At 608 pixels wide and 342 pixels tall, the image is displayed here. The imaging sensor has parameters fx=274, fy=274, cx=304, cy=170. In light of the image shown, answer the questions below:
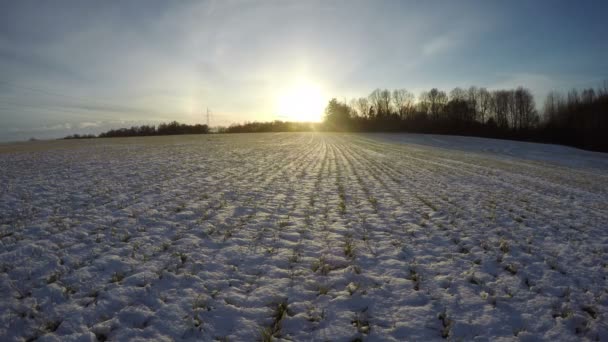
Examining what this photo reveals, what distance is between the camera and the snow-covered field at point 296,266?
11.8ft

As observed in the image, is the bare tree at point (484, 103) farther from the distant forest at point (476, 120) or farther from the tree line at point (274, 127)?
the tree line at point (274, 127)

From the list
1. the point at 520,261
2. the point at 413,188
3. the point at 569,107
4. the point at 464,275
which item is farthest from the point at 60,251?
the point at 569,107

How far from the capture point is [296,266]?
506 cm

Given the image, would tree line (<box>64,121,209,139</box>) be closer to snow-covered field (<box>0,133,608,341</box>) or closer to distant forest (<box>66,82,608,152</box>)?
distant forest (<box>66,82,608,152</box>)

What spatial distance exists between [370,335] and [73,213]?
8438 millimetres

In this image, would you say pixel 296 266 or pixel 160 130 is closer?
pixel 296 266

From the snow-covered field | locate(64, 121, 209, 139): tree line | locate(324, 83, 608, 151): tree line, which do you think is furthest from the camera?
locate(64, 121, 209, 139): tree line

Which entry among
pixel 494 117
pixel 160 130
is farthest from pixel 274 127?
pixel 494 117

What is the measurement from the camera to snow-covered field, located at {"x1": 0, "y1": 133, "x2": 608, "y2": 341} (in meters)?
3.61

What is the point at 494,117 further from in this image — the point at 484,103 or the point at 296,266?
the point at 296,266

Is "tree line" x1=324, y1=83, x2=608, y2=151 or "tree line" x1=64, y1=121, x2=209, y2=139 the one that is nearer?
"tree line" x1=324, y1=83, x2=608, y2=151

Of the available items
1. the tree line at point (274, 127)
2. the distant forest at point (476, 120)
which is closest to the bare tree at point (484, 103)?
the distant forest at point (476, 120)

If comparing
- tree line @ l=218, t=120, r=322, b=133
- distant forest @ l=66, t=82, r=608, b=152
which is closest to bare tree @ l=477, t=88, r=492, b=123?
distant forest @ l=66, t=82, r=608, b=152

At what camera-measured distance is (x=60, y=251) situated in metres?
5.42
